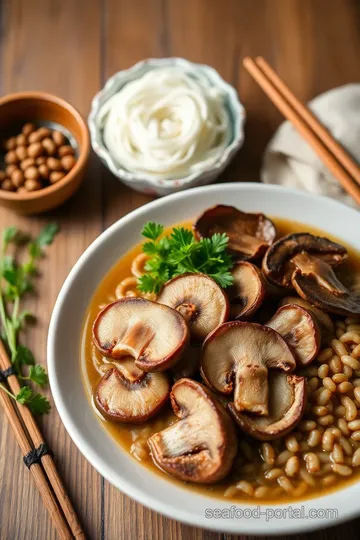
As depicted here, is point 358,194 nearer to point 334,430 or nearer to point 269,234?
point 269,234

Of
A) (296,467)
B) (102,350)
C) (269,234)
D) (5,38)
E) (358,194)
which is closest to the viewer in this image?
(296,467)

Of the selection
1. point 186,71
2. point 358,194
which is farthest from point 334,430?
point 186,71

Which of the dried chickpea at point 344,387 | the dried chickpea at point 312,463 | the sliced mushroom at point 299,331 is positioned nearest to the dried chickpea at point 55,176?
the sliced mushroom at point 299,331

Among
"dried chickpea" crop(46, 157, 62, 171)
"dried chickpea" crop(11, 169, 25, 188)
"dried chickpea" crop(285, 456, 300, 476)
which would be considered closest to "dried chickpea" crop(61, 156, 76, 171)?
"dried chickpea" crop(46, 157, 62, 171)

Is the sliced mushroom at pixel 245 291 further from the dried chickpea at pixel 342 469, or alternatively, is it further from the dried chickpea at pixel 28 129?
the dried chickpea at pixel 28 129

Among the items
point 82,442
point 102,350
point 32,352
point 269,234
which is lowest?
point 32,352

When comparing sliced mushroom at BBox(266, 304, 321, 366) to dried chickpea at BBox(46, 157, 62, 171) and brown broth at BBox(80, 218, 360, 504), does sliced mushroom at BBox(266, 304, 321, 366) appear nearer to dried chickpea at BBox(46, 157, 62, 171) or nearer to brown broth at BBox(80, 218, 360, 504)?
brown broth at BBox(80, 218, 360, 504)
